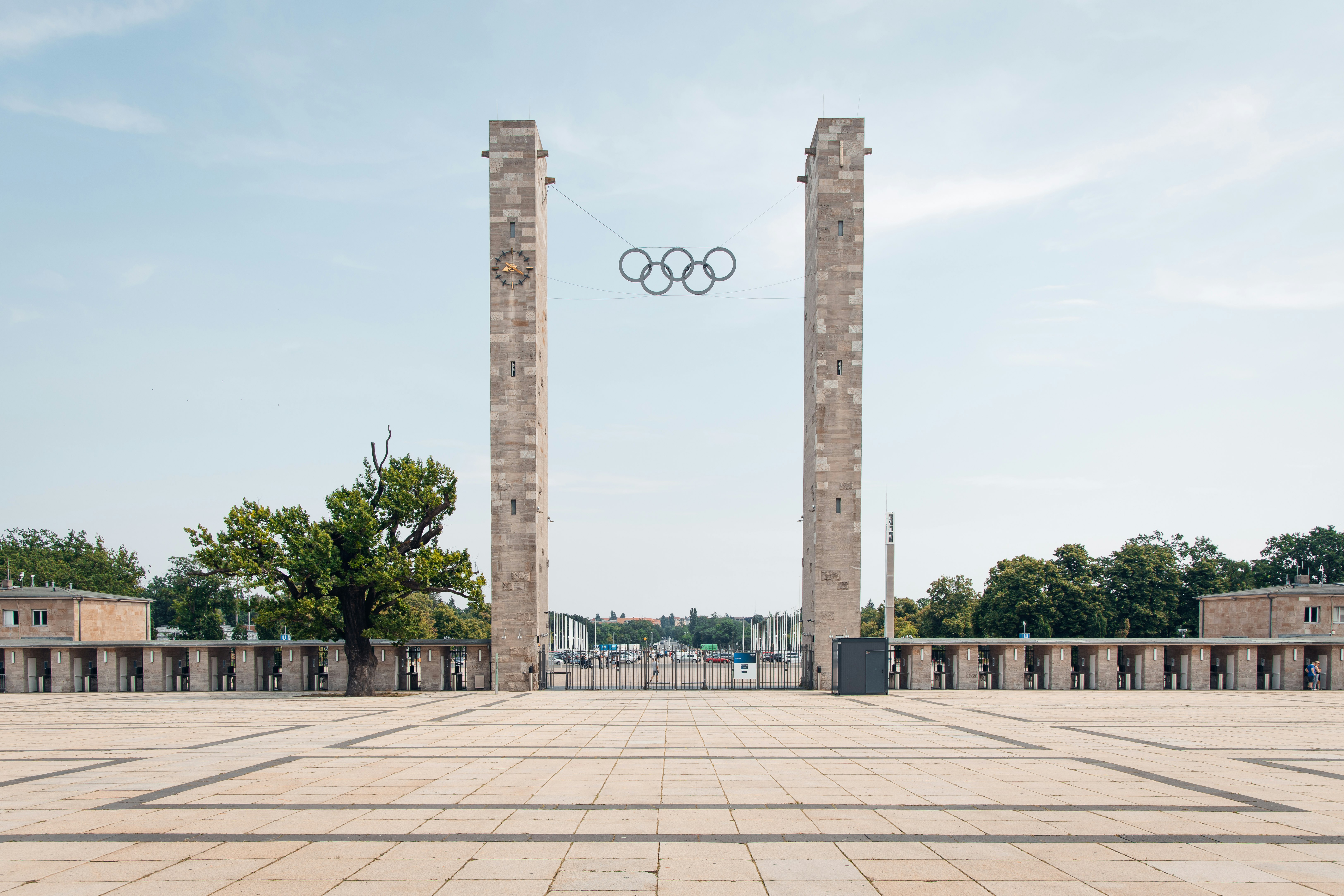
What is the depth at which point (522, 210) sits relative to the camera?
4969cm

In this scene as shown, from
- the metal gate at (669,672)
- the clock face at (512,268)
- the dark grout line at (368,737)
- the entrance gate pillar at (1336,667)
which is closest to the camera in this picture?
the dark grout line at (368,737)

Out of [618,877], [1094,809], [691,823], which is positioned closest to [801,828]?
[691,823]

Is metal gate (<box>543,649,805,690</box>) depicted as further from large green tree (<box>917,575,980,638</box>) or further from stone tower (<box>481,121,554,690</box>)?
large green tree (<box>917,575,980,638</box>)

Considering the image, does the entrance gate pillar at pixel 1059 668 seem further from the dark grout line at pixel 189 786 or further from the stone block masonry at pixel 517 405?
the dark grout line at pixel 189 786

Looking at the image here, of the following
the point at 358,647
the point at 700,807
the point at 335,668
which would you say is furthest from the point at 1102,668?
the point at 700,807

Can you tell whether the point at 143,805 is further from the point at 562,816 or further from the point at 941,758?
the point at 941,758

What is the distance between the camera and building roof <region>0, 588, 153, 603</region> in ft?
203

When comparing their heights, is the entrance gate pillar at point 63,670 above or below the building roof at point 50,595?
below

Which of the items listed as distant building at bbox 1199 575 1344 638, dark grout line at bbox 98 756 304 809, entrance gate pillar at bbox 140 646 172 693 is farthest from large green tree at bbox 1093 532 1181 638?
dark grout line at bbox 98 756 304 809

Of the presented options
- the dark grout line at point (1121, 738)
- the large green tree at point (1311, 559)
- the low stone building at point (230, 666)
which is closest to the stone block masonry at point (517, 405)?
the low stone building at point (230, 666)

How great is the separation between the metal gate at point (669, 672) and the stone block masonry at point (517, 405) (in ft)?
11.6

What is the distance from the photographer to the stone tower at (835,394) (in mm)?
47406

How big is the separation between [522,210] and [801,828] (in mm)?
42554

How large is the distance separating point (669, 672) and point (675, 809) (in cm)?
7138
